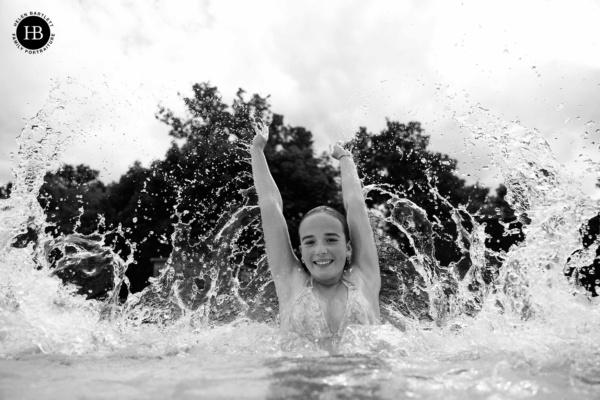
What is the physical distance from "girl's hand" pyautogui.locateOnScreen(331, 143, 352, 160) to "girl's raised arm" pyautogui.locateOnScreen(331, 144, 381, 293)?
382 millimetres

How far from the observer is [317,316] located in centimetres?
369

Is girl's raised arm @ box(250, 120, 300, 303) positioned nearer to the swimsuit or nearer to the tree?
the swimsuit

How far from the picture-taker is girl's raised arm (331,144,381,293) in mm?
4074

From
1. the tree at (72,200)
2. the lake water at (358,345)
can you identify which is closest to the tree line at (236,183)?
the tree at (72,200)

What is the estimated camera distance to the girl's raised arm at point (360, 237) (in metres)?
4.07

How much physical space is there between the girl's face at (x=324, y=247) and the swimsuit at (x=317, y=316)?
147mm

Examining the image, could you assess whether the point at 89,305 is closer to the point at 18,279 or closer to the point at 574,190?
the point at 18,279

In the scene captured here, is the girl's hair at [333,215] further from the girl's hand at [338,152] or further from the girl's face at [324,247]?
the girl's hand at [338,152]

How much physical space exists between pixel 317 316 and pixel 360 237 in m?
0.80

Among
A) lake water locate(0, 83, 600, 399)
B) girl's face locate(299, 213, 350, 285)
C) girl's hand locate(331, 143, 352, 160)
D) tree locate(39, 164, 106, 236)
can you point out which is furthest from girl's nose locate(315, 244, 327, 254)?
tree locate(39, 164, 106, 236)

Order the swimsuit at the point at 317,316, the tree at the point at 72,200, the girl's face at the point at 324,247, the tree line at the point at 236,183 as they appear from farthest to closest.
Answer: the tree at the point at 72,200 → the tree line at the point at 236,183 → the girl's face at the point at 324,247 → the swimsuit at the point at 317,316

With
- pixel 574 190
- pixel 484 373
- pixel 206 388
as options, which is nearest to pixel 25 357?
pixel 206 388

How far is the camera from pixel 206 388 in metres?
2.19

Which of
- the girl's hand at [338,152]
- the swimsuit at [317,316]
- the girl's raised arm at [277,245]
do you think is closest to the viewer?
the swimsuit at [317,316]
